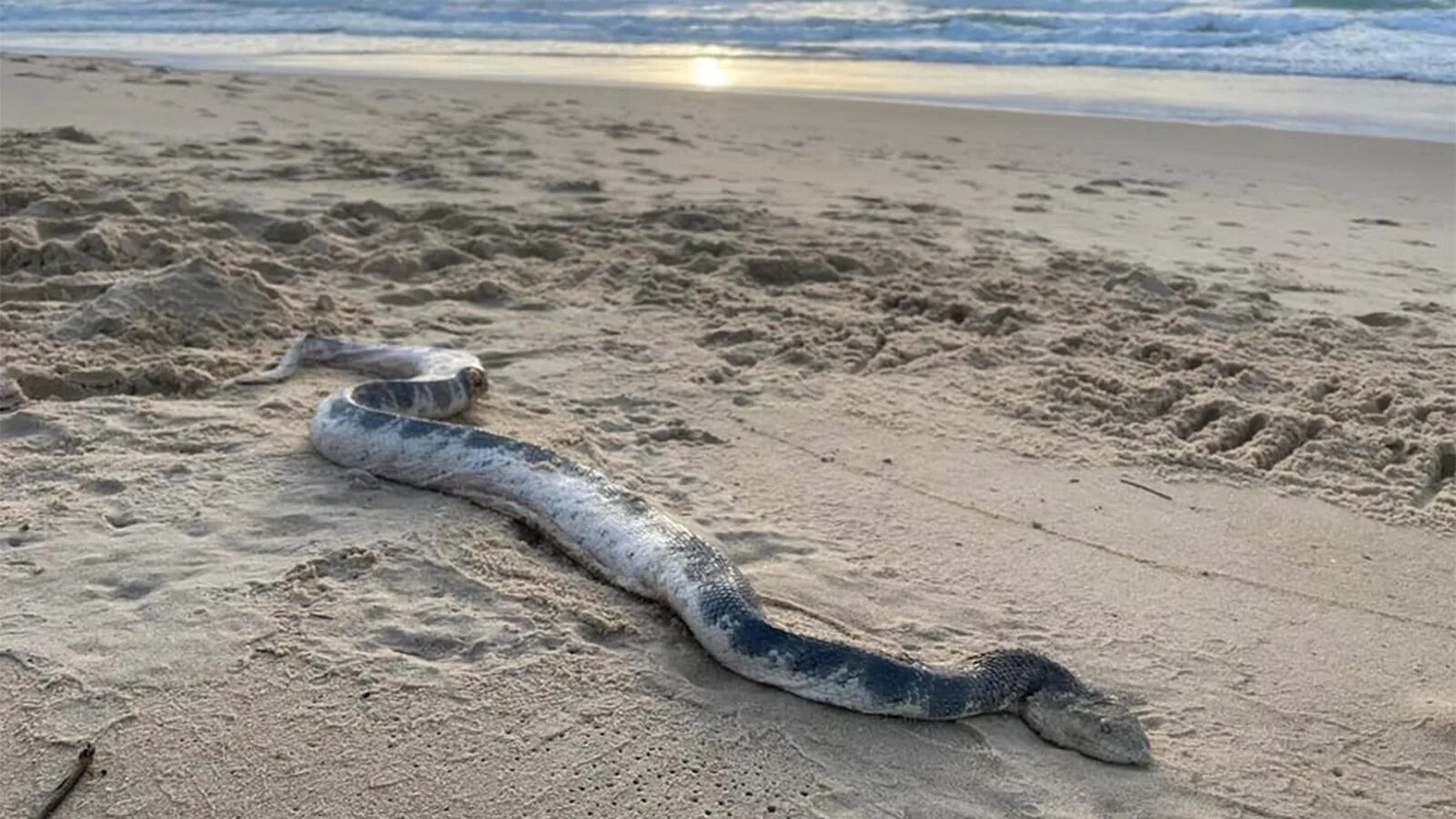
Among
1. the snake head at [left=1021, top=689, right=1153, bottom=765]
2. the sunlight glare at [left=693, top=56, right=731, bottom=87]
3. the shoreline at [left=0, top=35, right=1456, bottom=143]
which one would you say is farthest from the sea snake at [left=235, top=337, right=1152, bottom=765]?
the sunlight glare at [left=693, top=56, right=731, bottom=87]

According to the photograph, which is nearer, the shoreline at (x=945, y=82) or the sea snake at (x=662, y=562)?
the sea snake at (x=662, y=562)

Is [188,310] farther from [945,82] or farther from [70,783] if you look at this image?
[945,82]

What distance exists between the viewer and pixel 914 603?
3.65m

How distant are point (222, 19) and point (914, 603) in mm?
24068

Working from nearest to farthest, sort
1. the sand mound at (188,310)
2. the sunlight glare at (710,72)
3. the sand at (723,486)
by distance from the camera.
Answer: the sand at (723,486), the sand mound at (188,310), the sunlight glare at (710,72)

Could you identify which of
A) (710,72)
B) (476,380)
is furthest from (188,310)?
(710,72)

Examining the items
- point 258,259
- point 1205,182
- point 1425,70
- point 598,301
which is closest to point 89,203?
point 258,259

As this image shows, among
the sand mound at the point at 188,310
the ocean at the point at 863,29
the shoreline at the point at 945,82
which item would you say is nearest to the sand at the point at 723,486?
the sand mound at the point at 188,310

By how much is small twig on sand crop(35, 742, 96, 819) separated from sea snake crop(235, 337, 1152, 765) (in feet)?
4.75

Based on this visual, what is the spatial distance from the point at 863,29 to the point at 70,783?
22.0 metres

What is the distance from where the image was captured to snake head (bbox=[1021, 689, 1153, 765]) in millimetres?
2967

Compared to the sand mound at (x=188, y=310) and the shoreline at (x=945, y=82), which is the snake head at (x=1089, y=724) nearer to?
the sand mound at (x=188, y=310)

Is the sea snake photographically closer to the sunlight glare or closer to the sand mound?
the sand mound

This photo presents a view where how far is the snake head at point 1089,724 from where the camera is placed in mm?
2967
